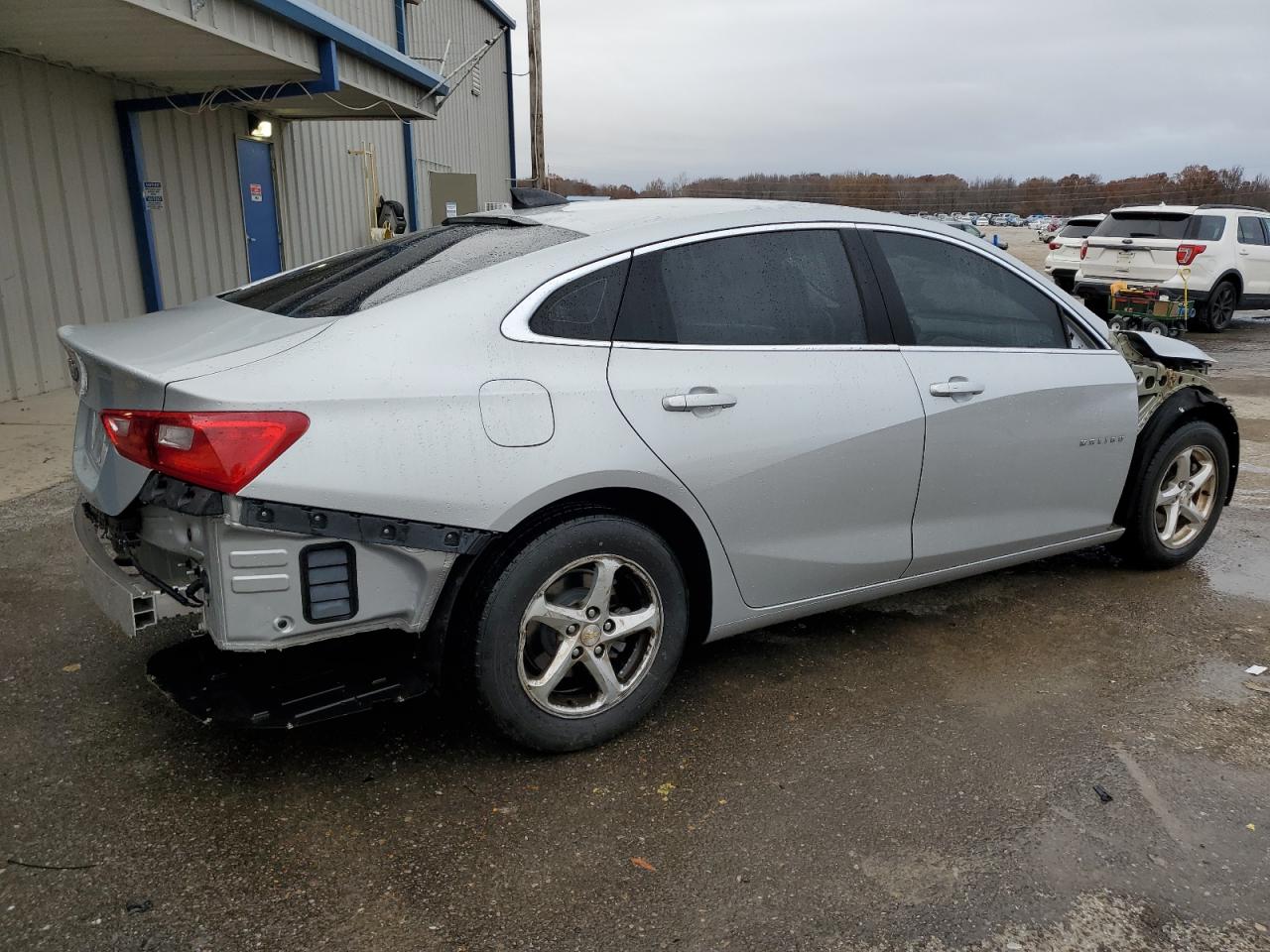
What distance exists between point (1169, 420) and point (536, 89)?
15398mm

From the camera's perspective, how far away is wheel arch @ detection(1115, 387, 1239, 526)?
4.37 m

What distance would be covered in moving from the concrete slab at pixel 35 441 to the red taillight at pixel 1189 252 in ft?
45.1

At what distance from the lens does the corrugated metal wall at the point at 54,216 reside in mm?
7777

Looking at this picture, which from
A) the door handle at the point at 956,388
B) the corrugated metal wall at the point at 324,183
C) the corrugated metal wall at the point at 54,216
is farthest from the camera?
the corrugated metal wall at the point at 324,183

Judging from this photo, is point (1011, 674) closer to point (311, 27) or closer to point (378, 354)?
point (378, 354)

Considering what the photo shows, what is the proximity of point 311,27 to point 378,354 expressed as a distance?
651cm

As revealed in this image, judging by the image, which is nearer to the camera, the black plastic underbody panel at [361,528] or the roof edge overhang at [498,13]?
the black plastic underbody panel at [361,528]

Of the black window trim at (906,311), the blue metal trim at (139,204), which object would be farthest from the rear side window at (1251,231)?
the blue metal trim at (139,204)

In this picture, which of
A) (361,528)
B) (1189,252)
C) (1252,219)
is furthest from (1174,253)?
(361,528)

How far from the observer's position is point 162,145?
384 inches

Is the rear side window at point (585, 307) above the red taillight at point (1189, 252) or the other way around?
above

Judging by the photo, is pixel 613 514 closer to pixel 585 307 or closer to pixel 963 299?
pixel 585 307

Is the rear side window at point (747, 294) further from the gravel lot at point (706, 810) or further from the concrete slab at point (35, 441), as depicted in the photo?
the concrete slab at point (35, 441)

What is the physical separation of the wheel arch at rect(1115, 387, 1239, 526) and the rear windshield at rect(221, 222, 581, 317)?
9.02 feet
